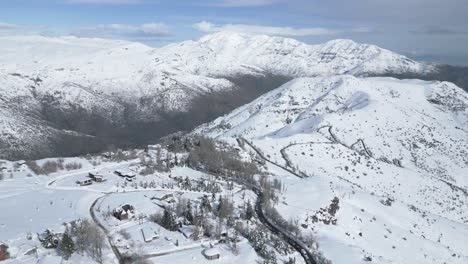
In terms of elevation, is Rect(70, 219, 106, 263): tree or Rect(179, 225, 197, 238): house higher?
Rect(70, 219, 106, 263): tree

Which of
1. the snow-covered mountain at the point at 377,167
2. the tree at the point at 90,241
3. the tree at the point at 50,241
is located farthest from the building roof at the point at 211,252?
the tree at the point at 50,241

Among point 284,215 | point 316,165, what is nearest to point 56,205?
point 284,215

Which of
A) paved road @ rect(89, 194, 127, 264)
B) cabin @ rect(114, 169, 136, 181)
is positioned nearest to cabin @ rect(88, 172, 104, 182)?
cabin @ rect(114, 169, 136, 181)

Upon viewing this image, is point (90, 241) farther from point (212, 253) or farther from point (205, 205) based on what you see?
point (205, 205)

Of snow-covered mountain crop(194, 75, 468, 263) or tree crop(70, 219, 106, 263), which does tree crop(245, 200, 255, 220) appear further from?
tree crop(70, 219, 106, 263)

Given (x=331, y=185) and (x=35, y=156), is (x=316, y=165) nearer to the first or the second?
(x=331, y=185)

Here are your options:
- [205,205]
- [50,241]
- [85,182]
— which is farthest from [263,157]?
[50,241]
